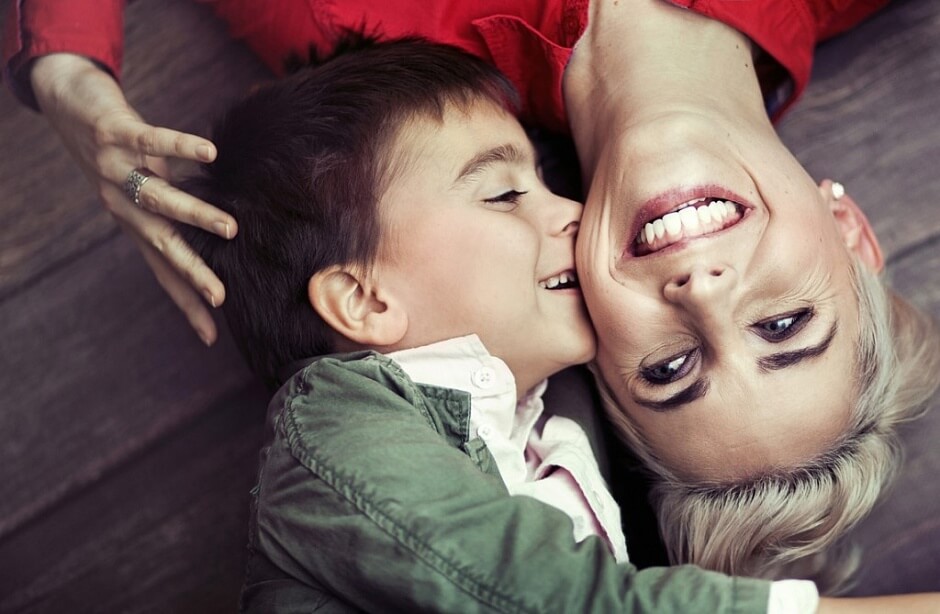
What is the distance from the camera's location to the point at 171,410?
1552mm

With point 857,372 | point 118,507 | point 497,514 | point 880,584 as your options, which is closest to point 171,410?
point 118,507

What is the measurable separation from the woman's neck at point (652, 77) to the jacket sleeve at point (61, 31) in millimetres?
775

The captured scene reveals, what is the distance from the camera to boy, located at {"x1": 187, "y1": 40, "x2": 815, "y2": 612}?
0.95 meters

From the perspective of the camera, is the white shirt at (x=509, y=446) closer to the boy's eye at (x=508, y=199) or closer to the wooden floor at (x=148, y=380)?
the boy's eye at (x=508, y=199)

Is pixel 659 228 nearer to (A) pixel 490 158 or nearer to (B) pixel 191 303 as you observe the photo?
(A) pixel 490 158

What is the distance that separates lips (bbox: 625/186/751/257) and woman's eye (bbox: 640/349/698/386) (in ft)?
0.47

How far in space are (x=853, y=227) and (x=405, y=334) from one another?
0.69m

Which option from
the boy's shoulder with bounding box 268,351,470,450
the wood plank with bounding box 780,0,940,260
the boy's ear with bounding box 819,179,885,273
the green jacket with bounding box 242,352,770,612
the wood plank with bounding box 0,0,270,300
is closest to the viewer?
the green jacket with bounding box 242,352,770,612

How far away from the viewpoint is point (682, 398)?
3.73ft

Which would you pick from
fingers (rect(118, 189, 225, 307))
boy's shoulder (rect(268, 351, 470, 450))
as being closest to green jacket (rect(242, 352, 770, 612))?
boy's shoulder (rect(268, 351, 470, 450))

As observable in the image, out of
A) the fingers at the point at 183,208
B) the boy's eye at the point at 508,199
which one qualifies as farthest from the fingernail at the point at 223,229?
the boy's eye at the point at 508,199

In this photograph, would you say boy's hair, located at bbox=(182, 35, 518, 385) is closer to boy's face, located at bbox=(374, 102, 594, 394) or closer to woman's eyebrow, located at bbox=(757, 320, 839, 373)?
boy's face, located at bbox=(374, 102, 594, 394)

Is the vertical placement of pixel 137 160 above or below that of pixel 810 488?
above

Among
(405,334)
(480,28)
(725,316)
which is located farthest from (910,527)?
(480,28)
